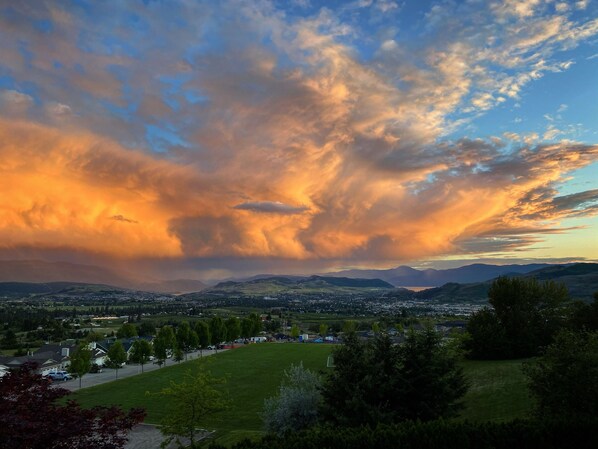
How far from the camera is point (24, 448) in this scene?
11.8m

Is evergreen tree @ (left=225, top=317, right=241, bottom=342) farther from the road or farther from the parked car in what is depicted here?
the parked car

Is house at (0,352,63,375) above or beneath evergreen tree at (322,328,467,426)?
beneath

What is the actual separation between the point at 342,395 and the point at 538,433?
32.6 feet

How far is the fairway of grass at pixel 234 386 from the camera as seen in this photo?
40.2 meters

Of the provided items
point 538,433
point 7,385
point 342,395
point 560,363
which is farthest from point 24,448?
point 560,363

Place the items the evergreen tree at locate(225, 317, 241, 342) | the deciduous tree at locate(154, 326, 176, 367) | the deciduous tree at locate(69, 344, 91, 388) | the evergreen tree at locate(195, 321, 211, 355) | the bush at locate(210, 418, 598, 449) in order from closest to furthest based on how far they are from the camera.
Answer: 1. the bush at locate(210, 418, 598, 449)
2. the deciduous tree at locate(69, 344, 91, 388)
3. the deciduous tree at locate(154, 326, 176, 367)
4. the evergreen tree at locate(195, 321, 211, 355)
5. the evergreen tree at locate(225, 317, 241, 342)

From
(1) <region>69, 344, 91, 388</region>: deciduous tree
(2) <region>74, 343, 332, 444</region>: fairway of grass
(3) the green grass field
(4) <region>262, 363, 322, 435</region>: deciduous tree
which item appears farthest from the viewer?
(1) <region>69, 344, 91, 388</region>: deciduous tree

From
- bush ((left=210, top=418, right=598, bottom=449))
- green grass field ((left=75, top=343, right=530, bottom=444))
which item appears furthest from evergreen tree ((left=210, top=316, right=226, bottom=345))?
bush ((left=210, top=418, right=598, bottom=449))

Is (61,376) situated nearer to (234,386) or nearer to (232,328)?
(234,386)

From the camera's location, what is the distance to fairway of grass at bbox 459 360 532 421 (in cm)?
2890

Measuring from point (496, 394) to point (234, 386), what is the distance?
3785 cm

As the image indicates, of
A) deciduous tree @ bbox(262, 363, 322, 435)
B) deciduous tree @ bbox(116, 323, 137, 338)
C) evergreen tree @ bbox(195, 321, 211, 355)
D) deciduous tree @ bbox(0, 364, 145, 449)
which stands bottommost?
deciduous tree @ bbox(116, 323, 137, 338)

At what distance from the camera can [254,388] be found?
190 ft

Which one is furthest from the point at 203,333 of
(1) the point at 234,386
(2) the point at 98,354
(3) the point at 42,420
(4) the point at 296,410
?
(3) the point at 42,420
